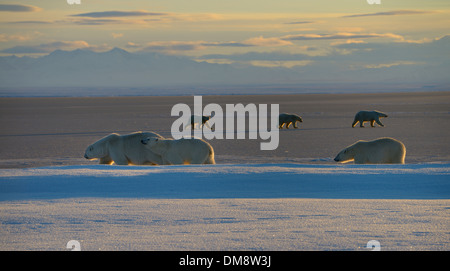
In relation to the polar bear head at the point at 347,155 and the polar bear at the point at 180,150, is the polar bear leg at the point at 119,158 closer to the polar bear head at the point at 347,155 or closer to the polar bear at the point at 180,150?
the polar bear at the point at 180,150

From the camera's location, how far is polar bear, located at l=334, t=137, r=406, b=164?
37.9 ft

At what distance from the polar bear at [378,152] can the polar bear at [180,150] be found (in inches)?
120

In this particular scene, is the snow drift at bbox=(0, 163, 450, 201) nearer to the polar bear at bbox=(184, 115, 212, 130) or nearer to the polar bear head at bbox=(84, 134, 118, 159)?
the polar bear head at bbox=(84, 134, 118, 159)

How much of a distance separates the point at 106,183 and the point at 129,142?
483 centimetres

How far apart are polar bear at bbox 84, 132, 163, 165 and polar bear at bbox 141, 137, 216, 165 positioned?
0.31 m

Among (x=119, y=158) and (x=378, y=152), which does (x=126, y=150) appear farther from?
(x=378, y=152)

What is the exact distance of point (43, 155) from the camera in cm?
1574

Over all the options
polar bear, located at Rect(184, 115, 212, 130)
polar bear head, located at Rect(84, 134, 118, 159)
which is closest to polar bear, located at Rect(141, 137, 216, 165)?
polar bear head, located at Rect(84, 134, 118, 159)

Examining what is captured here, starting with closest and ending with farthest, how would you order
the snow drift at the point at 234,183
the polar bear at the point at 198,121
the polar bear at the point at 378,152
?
the snow drift at the point at 234,183 → the polar bear at the point at 378,152 → the polar bear at the point at 198,121

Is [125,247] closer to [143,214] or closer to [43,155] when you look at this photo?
[143,214]

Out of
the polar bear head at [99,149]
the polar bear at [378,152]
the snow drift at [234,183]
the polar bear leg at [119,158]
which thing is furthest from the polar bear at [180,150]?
the snow drift at [234,183]

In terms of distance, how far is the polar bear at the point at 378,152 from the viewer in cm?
1155

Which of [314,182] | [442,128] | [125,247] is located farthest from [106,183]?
[442,128]

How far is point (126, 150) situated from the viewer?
37.2 feet
